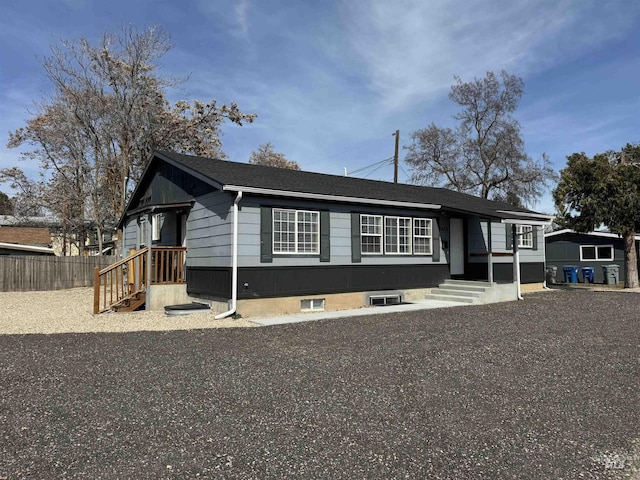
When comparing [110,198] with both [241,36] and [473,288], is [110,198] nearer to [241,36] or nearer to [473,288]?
[241,36]

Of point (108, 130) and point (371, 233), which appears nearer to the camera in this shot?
point (371, 233)

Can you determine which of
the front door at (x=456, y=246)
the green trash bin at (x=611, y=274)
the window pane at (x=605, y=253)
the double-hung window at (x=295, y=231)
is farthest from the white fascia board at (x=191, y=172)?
the window pane at (x=605, y=253)

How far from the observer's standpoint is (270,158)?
4306 cm

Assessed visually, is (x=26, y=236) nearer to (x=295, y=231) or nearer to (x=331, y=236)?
(x=295, y=231)

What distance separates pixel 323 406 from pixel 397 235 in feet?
31.9

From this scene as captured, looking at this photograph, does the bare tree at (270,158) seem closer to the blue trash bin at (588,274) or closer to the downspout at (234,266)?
the blue trash bin at (588,274)

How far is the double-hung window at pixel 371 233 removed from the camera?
12.8 m

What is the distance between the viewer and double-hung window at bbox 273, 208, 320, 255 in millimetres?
11242

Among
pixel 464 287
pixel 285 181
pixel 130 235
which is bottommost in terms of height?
pixel 464 287

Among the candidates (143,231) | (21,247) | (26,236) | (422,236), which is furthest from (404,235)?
(26,236)

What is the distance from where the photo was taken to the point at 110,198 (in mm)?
25625

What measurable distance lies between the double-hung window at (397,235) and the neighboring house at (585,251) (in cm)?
1375

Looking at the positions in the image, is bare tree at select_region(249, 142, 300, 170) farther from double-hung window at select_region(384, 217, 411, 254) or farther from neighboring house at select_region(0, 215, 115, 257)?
double-hung window at select_region(384, 217, 411, 254)

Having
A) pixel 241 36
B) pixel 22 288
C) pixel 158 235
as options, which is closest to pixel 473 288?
pixel 158 235
